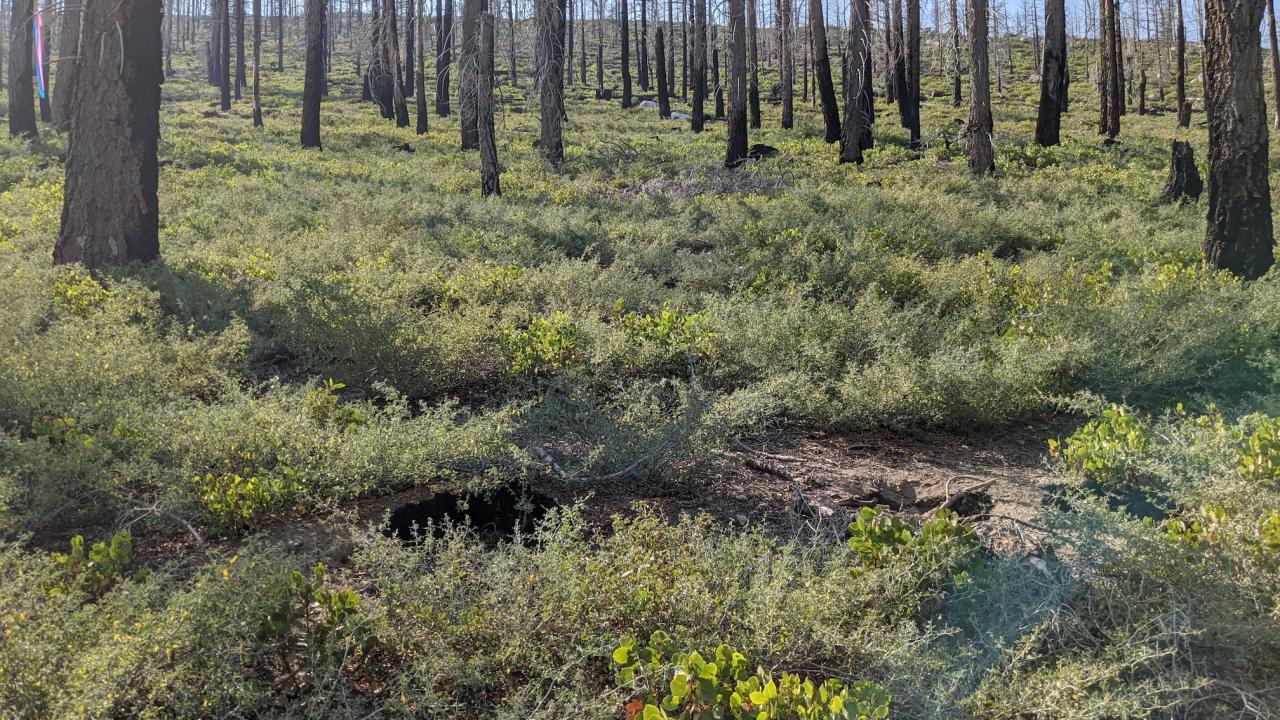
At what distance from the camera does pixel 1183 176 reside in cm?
1208

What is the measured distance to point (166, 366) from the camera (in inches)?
204

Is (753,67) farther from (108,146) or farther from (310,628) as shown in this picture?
(310,628)

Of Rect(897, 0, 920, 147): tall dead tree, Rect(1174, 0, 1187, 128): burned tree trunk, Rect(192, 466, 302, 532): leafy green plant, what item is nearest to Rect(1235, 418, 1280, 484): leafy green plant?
Rect(192, 466, 302, 532): leafy green plant

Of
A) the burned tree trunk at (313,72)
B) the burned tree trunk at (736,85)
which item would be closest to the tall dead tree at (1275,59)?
the burned tree trunk at (736,85)

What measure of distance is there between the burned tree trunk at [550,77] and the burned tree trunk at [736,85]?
11.1 feet

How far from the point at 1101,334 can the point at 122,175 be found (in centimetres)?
849

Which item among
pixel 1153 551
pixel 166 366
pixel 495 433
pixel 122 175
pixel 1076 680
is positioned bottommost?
pixel 1076 680

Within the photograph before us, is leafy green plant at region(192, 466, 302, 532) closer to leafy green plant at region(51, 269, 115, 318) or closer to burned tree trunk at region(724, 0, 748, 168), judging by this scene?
leafy green plant at region(51, 269, 115, 318)

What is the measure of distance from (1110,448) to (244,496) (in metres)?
3.95

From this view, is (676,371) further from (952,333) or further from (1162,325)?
(1162,325)

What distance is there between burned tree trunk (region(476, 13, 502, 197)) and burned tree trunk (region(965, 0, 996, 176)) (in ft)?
27.2

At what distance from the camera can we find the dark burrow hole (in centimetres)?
387

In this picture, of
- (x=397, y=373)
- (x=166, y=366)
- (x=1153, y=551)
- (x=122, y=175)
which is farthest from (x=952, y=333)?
(x=122, y=175)

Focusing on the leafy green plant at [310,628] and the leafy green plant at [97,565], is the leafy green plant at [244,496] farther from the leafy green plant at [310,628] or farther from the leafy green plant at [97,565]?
the leafy green plant at [310,628]
